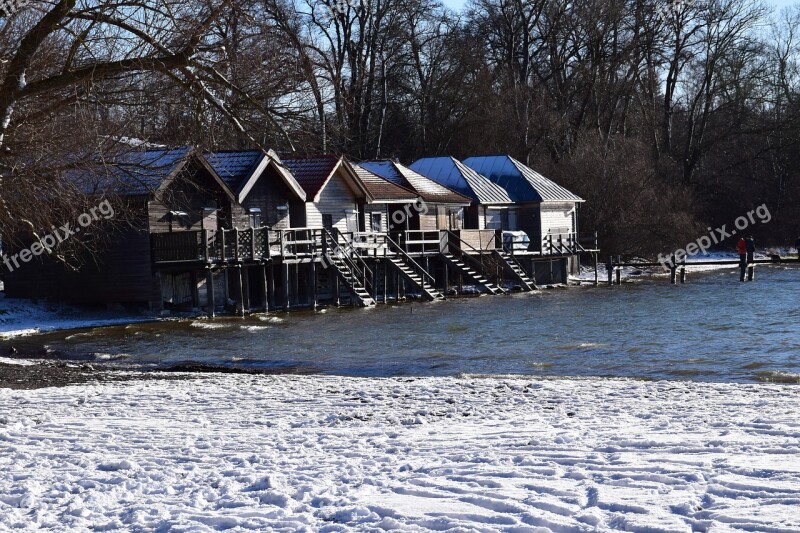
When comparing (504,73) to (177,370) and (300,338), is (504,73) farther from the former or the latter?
(177,370)

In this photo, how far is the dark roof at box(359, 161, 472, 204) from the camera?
4869 cm

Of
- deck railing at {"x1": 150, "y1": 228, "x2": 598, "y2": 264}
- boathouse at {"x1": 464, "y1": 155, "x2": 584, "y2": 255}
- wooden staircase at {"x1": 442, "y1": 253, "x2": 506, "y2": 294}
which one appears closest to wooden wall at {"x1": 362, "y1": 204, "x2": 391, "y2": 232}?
deck railing at {"x1": 150, "y1": 228, "x2": 598, "y2": 264}

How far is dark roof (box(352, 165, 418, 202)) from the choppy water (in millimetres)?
6907

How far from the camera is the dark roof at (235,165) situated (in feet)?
122

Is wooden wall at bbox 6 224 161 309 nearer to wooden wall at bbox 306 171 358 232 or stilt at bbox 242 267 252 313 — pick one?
stilt at bbox 242 267 252 313

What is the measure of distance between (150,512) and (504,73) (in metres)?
59.3

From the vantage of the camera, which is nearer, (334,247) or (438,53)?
(334,247)

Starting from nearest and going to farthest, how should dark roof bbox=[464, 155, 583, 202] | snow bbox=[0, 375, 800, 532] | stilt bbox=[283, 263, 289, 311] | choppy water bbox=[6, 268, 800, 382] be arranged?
1. snow bbox=[0, 375, 800, 532]
2. choppy water bbox=[6, 268, 800, 382]
3. stilt bbox=[283, 263, 289, 311]
4. dark roof bbox=[464, 155, 583, 202]

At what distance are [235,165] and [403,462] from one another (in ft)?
99.1

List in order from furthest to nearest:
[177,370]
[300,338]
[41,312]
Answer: [41,312], [300,338], [177,370]

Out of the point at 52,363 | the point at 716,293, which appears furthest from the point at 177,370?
the point at 716,293

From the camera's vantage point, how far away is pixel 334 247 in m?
40.1
